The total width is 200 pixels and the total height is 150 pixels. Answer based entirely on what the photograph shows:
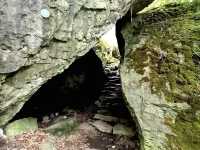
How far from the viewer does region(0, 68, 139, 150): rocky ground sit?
320 inches

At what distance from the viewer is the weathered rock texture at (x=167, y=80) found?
677 cm

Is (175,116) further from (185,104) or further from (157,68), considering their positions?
(157,68)

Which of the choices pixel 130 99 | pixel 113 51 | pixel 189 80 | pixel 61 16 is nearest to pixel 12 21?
pixel 61 16

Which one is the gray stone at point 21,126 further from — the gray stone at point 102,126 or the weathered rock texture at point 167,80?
the weathered rock texture at point 167,80

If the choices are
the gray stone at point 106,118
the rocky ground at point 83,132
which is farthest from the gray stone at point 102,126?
the gray stone at point 106,118

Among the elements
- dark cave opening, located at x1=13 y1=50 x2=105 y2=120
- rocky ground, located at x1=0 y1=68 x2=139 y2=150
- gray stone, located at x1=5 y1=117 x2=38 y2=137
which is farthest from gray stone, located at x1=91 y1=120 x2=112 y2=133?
gray stone, located at x1=5 y1=117 x2=38 y2=137

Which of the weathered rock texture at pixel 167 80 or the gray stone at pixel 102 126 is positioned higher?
the weathered rock texture at pixel 167 80

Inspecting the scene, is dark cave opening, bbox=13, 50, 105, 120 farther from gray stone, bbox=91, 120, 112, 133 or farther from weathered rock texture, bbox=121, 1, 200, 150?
weathered rock texture, bbox=121, 1, 200, 150

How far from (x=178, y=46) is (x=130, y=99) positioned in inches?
76.3

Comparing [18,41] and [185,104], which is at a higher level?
[18,41]

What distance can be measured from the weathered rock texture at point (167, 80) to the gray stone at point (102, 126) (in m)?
1.72

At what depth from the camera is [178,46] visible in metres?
7.47

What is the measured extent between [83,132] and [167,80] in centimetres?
333

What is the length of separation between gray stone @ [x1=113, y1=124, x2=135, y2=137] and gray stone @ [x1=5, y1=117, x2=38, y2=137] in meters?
2.55
